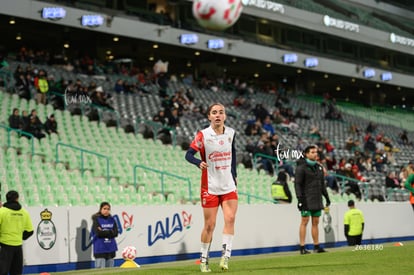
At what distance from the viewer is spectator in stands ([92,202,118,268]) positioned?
55.4ft

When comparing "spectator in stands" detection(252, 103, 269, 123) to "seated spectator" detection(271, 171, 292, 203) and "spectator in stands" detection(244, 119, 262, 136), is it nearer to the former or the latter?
"spectator in stands" detection(244, 119, 262, 136)

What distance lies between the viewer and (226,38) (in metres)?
47.9

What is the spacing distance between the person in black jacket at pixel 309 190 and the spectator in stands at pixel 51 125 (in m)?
12.2

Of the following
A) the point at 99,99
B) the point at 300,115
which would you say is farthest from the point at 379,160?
the point at 99,99

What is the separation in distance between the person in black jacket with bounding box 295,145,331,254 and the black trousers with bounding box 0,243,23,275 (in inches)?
235

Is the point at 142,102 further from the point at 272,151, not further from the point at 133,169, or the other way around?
the point at 133,169

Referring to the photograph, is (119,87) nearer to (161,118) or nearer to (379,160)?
(161,118)

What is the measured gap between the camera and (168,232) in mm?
19797

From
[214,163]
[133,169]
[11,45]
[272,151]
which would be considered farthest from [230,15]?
[11,45]

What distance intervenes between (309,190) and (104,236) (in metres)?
4.26

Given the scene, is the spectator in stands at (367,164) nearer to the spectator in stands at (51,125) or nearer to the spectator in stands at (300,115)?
the spectator in stands at (300,115)

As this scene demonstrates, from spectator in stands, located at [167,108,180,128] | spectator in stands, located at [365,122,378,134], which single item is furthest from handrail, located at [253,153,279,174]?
spectator in stands, located at [365,122,378,134]

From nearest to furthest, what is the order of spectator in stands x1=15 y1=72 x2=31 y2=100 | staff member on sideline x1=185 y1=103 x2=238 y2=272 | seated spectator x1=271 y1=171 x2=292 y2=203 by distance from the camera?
staff member on sideline x1=185 y1=103 x2=238 y2=272
seated spectator x1=271 y1=171 x2=292 y2=203
spectator in stands x1=15 y1=72 x2=31 y2=100

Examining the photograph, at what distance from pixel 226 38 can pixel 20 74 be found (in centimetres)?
1886
